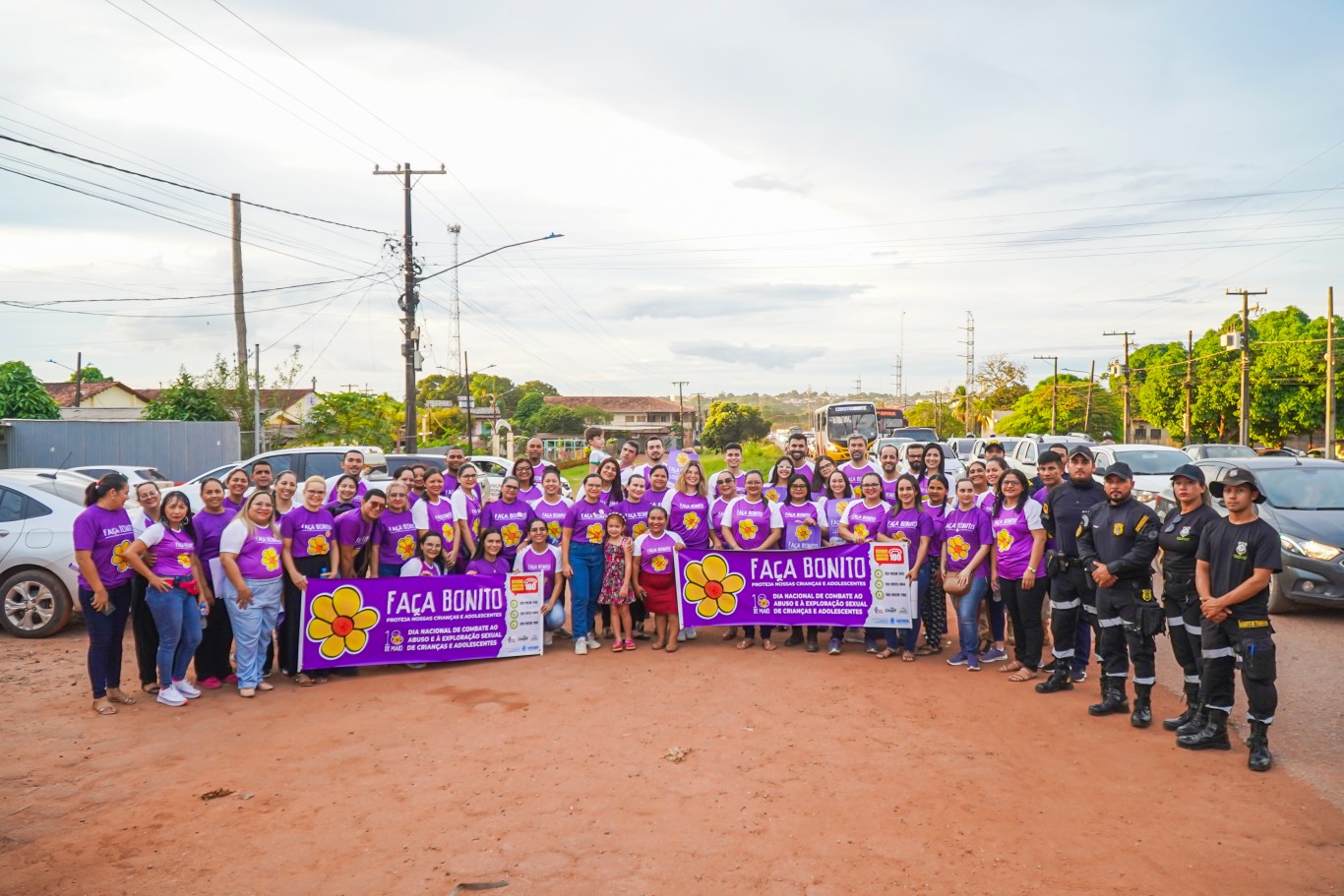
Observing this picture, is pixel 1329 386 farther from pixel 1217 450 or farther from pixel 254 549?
pixel 254 549

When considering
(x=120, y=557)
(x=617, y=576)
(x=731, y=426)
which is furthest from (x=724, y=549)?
(x=731, y=426)

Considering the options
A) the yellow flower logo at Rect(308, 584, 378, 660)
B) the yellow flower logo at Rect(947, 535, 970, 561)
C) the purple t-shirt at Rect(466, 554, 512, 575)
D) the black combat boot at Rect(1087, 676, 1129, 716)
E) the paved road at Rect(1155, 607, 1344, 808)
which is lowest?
the paved road at Rect(1155, 607, 1344, 808)

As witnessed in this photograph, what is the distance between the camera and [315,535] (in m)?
8.03

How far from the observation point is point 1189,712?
244 inches

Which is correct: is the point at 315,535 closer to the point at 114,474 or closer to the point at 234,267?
the point at 114,474

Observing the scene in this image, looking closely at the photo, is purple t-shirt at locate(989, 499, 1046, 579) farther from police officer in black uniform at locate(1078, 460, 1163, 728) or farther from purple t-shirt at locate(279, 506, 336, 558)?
purple t-shirt at locate(279, 506, 336, 558)

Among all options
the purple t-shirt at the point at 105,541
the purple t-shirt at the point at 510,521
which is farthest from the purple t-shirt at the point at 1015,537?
the purple t-shirt at the point at 105,541

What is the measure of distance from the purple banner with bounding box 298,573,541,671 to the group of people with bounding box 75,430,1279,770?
0.73 feet

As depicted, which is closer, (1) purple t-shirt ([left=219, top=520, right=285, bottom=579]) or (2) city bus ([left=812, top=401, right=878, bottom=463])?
(1) purple t-shirt ([left=219, top=520, right=285, bottom=579])

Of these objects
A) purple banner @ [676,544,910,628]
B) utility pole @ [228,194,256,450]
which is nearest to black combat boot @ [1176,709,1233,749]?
purple banner @ [676,544,910,628]

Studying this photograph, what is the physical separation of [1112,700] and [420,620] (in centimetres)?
594

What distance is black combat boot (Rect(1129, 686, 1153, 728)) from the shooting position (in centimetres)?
637

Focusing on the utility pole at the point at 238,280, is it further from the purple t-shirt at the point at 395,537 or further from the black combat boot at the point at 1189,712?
the black combat boot at the point at 1189,712

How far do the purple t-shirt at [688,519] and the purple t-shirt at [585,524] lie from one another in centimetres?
73
